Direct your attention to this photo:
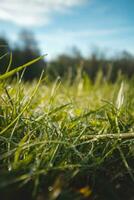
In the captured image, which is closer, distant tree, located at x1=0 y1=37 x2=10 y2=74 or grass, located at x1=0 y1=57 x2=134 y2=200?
grass, located at x1=0 y1=57 x2=134 y2=200

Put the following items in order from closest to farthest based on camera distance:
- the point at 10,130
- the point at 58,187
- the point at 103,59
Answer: the point at 58,187 → the point at 10,130 → the point at 103,59

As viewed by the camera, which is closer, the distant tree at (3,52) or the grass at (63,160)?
the grass at (63,160)

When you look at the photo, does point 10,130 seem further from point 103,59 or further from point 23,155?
point 103,59

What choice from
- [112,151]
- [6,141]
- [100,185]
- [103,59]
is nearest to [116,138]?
[112,151]

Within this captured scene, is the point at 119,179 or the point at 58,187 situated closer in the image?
the point at 58,187

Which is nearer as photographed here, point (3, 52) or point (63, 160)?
point (63, 160)

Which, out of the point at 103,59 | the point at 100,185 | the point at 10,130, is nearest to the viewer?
the point at 100,185

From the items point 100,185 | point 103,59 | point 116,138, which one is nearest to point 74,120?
point 116,138

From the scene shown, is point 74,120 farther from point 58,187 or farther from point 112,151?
point 58,187

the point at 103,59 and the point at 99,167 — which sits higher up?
the point at 99,167
